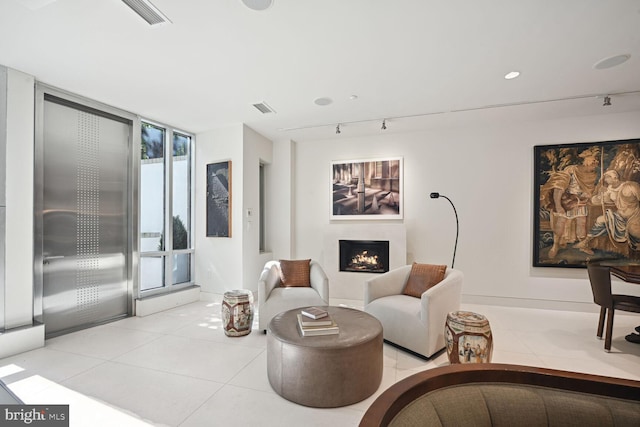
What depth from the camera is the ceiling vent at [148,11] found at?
6.88ft

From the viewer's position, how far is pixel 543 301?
14.8ft

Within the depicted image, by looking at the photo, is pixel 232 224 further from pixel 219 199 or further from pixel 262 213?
pixel 262 213

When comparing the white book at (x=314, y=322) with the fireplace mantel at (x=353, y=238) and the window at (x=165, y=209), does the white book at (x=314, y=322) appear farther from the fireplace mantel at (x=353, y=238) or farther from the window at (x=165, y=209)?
the window at (x=165, y=209)

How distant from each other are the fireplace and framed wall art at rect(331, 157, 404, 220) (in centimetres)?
47

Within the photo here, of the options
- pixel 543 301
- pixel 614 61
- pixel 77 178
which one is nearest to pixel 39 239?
pixel 77 178

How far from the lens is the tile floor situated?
6.72 feet

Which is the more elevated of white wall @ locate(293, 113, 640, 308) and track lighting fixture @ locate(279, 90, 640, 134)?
track lighting fixture @ locate(279, 90, 640, 134)

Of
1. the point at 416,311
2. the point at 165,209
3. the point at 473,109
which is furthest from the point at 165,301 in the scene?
the point at 473,109

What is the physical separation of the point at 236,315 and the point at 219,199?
6.97 ft

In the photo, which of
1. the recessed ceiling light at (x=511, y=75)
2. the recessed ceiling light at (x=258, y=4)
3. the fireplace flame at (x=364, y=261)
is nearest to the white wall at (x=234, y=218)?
the fireplace flame at (x=364, y=261)

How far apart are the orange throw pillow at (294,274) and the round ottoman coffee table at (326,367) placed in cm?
147

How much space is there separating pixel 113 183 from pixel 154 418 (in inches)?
124

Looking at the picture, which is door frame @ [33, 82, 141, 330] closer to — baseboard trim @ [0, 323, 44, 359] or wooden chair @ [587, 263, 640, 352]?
baseboard trim @ [0, 323, 44, 359]

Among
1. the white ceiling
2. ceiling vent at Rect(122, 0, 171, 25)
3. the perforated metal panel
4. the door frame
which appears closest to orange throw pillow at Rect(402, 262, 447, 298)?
the white ceiling
